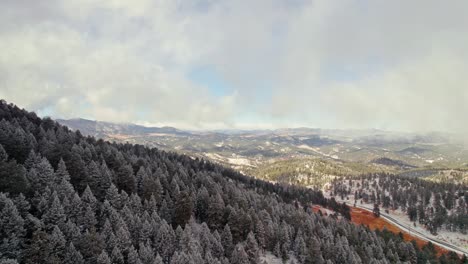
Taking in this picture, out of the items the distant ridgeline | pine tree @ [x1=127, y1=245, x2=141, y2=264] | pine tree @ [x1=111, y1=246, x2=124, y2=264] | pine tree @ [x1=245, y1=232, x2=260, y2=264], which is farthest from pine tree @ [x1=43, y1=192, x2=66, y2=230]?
pine tree @ [x1=245, y1=232, x2=260, y2=264]

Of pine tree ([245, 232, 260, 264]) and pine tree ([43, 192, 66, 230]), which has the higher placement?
pine tree ([43, 192, 66, 230])

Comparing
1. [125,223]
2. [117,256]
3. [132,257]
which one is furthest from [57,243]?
[125,223]

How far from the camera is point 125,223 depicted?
207 feet

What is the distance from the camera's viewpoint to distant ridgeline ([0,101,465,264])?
50625mm

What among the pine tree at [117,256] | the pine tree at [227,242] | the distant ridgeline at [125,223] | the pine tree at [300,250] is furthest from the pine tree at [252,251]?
the pine tree at [117,256]

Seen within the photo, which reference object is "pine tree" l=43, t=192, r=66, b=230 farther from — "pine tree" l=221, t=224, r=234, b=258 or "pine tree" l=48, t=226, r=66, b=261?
"pine tree" l=221, t=224, r=234, b=258

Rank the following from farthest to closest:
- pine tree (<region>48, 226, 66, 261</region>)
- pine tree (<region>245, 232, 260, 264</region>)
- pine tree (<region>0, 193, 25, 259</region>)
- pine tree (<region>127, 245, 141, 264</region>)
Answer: pine tree (<region>245, 232, 260, 264</region>)
pine tree (<region>127, 245, 141, 264</region>)
pine tree (<region>48, 226, 66, 261</region>)
pine tree (<region>0, 193, 25, 259</region>)

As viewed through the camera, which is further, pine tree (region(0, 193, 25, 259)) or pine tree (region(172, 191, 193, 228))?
pine tree (region(172, 191, 193, 228))

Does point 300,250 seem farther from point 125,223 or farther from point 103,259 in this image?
point 103,259

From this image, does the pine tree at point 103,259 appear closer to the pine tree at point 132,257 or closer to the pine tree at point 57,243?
the pine tree at point 132,257

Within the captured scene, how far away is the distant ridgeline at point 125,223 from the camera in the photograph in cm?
5062

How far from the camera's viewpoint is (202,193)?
3885 inches

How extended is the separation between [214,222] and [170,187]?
20.5m

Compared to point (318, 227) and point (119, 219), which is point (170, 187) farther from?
point (318, 227)
